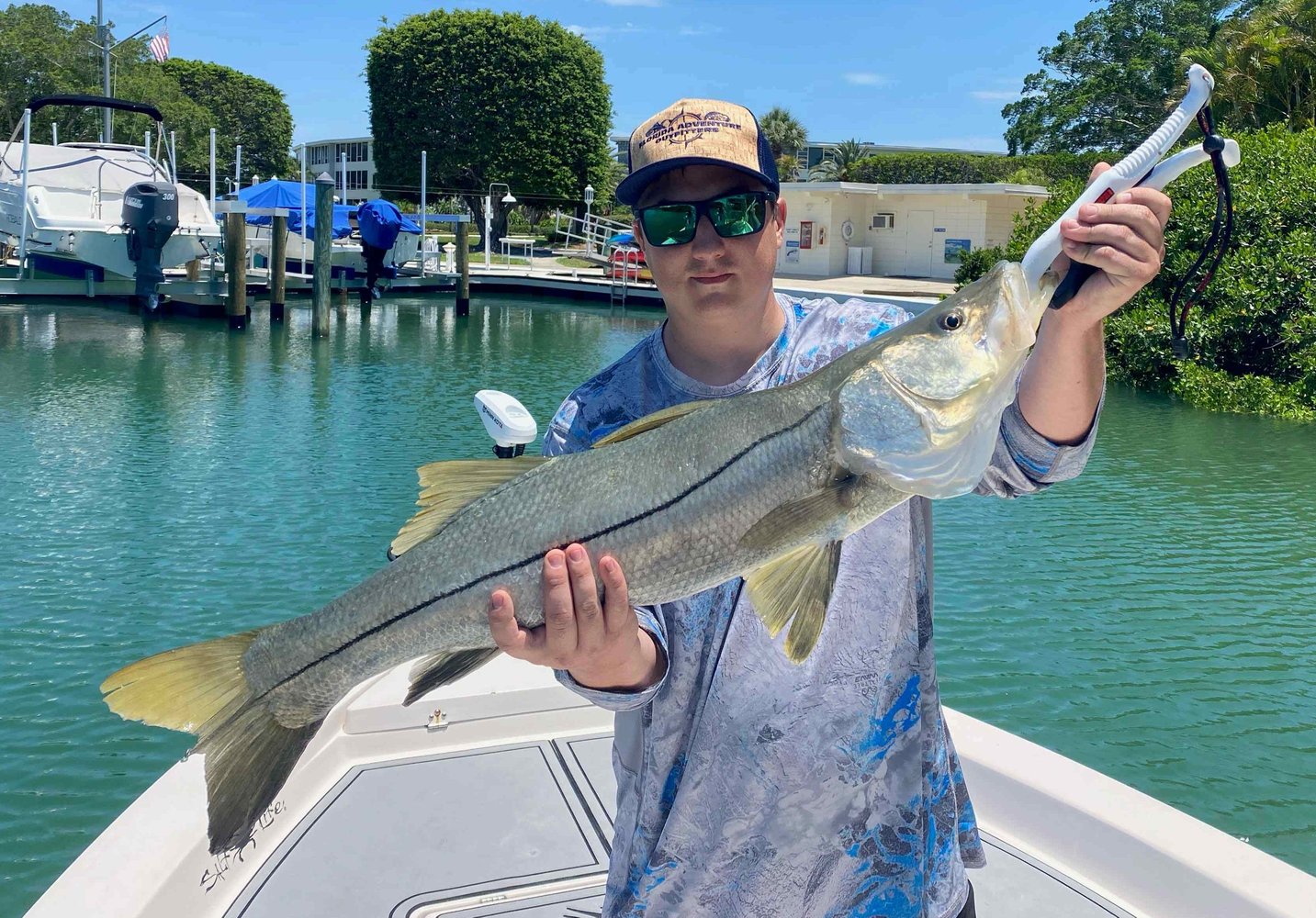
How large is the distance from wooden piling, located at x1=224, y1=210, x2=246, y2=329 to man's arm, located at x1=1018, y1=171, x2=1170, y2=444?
2718 centimetres

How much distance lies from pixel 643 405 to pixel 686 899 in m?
1.03

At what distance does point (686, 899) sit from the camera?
2154mm

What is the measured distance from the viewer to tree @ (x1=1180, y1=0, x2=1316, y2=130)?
24.2m

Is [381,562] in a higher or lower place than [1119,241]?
lower

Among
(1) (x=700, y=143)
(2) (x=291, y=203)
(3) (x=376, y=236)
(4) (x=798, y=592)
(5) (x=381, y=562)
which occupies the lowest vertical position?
(5) (x=381, y=562)

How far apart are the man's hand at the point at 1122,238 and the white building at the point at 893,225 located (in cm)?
3950

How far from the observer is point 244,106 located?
8138cm

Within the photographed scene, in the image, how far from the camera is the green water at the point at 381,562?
6633mm

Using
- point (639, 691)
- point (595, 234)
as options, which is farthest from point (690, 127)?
point (595, 234)

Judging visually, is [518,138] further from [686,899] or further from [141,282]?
[686,899]

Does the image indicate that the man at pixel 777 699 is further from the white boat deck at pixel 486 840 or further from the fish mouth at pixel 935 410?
the white boat deck at pixel 486 840

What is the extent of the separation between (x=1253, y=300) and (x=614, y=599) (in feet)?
62.7

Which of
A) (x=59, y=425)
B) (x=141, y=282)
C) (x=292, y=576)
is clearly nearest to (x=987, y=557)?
(x=292, y=576)

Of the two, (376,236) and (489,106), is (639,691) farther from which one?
(489,106)
